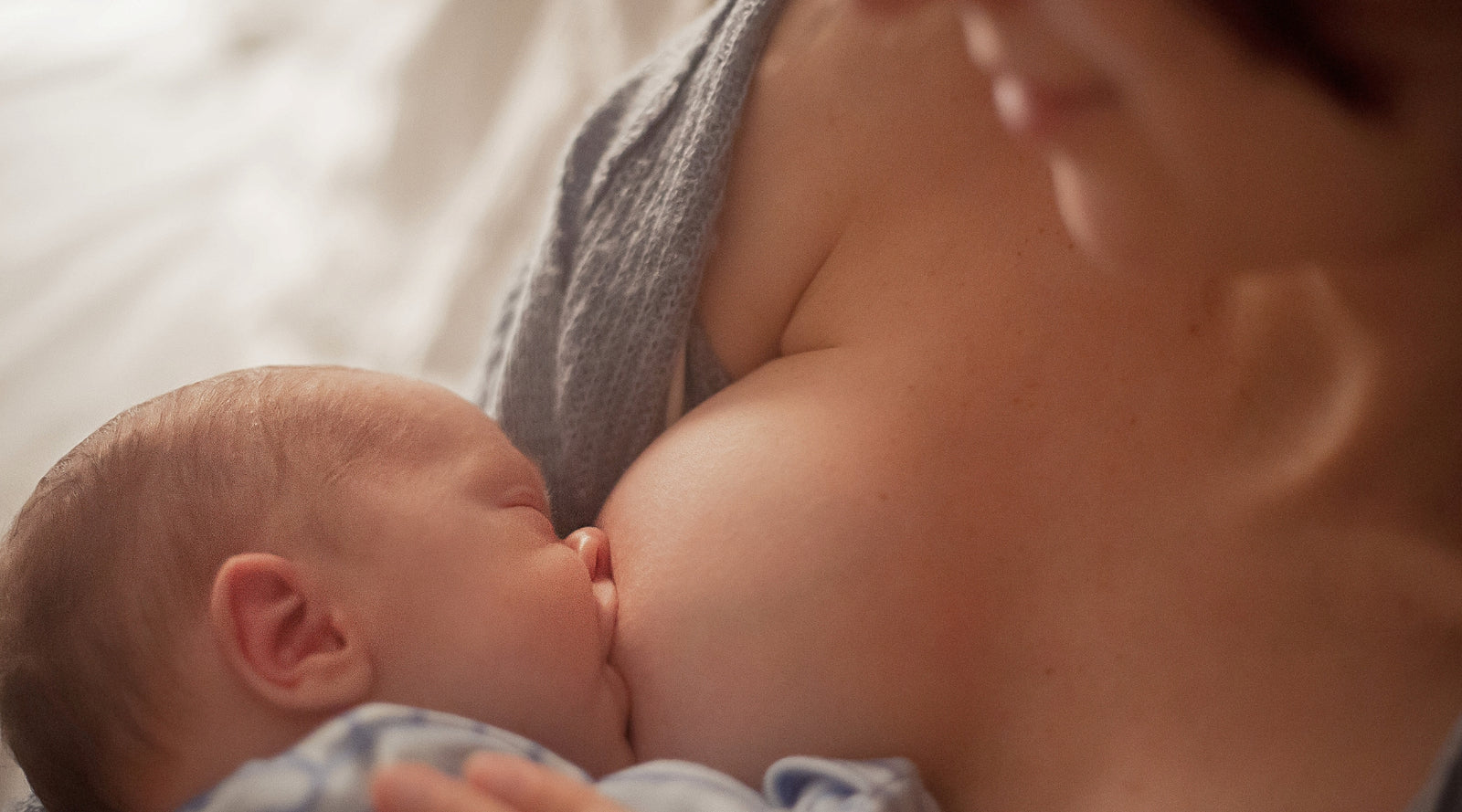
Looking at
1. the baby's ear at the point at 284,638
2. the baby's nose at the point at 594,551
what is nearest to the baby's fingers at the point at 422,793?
the baby's ear at the point at 284,638

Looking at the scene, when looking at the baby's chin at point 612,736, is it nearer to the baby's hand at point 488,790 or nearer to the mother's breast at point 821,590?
the mother's breast at point 821,590

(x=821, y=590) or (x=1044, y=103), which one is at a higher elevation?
(x=1044, y=103)

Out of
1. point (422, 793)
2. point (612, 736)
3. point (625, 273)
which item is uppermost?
point (625, 273)

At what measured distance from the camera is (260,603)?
0.64 m

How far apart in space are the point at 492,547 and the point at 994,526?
323 mm

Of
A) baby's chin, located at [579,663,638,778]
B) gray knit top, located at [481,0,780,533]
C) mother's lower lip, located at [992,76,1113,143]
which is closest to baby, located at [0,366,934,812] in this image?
baby's chin, located at [579,663,638,778]

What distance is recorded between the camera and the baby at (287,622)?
2.07 feet

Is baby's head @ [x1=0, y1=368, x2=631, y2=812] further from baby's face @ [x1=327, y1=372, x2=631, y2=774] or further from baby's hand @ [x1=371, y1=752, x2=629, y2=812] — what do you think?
baby's hand @ [x1=371, y1=752, x2=629, y2=812]

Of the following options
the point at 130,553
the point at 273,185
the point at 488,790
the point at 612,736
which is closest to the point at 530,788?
the point at 488,790

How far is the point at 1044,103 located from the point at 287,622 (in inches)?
20.4

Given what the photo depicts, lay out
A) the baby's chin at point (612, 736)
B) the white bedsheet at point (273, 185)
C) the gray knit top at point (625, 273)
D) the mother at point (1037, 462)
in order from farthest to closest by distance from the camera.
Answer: the white bedsheet at point (273, 185)
the gray knit top at point (625, 273)
the baby's chin at point (612, 736)
the mother at point (1037, 462)

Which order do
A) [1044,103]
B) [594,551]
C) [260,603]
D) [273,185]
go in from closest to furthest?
[1044,103], [260,603], [594,551], [273,185]

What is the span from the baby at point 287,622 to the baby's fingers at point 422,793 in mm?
51

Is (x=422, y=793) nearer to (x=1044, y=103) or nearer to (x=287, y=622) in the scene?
(x=287, y=622)
